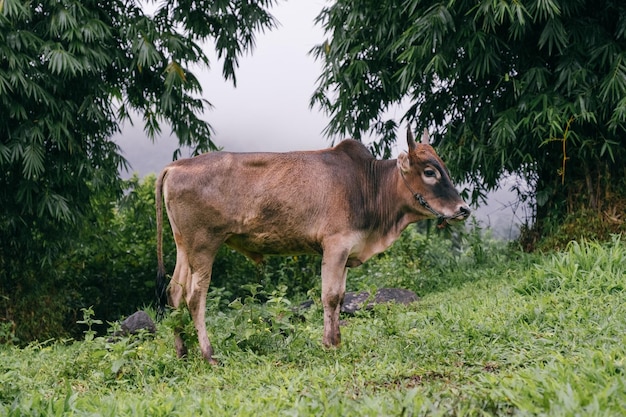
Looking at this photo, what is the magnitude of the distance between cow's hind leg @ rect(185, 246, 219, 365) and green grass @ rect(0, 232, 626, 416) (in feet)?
0.74

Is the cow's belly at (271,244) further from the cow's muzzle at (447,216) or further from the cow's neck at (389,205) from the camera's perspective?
the cow's muzzle at (447,216)

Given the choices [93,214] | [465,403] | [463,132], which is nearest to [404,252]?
[463,132]

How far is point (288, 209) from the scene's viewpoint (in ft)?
18.0

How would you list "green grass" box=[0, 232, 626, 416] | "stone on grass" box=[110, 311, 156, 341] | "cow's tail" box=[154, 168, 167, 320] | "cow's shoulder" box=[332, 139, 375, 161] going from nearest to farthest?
"green grass" box=[0, 232, 626, 416] → "cow's tail" box=[154, 168, 167, 320] → "cow's shoulder" box=[332, 139, 375, 161] → "stone on grass" box=[110, 311, 156, 341]

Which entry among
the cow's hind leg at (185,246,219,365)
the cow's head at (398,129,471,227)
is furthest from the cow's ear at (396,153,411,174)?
the cow's hind leg at (185,246,219,365)

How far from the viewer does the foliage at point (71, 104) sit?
29.1 feet

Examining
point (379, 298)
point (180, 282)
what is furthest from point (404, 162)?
point (379, 298)

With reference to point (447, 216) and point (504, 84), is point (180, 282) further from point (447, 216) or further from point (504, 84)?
point (504, 84)

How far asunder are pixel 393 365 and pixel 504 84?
6000 millimetres

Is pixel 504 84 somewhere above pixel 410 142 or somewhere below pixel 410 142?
above

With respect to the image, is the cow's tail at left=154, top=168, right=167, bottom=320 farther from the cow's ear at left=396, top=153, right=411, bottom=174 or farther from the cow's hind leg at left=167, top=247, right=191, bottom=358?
the cow's ear at left=396, top=153, right=411, bottom=174

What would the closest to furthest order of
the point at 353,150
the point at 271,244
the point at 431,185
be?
1. the point at 271,244
2. the point at 431,185
3. the point at 353,150

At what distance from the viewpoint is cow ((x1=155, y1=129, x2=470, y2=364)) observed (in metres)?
5.46

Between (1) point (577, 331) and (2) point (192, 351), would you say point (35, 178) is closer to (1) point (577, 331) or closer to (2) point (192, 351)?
(2) point (192, 351)
